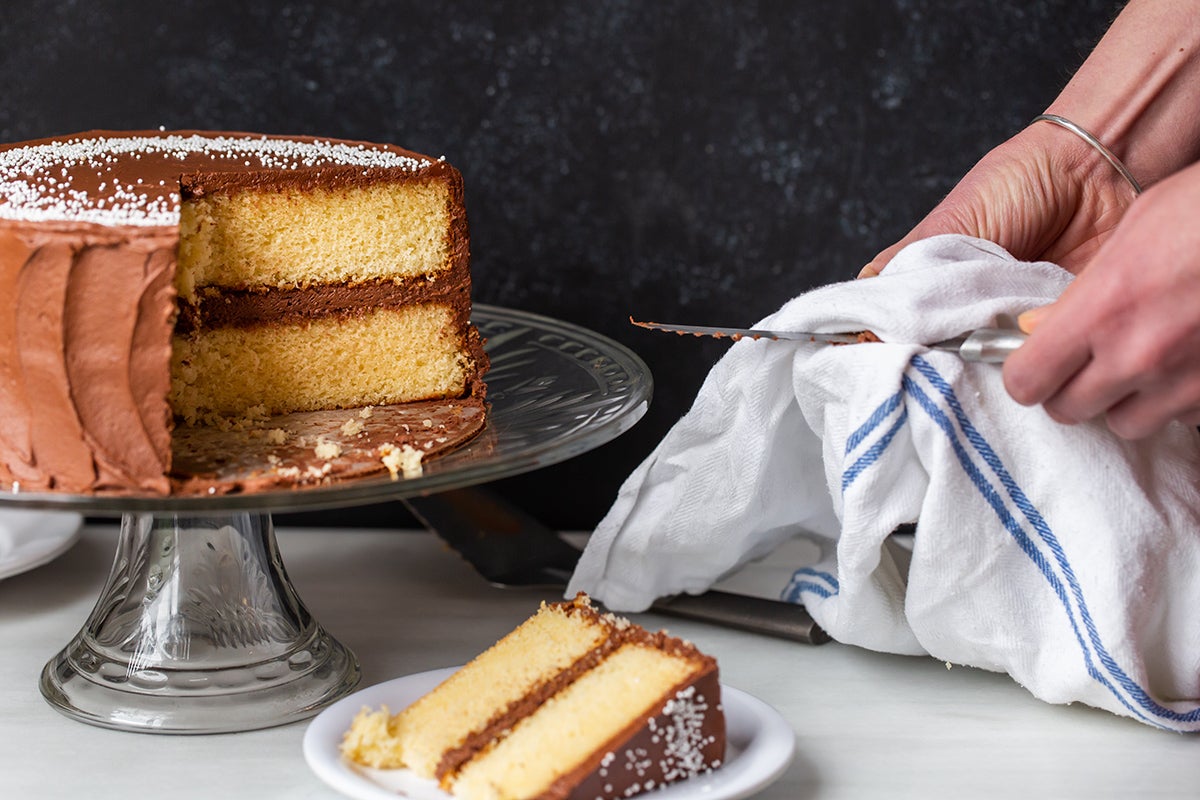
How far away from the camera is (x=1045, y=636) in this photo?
1.26 m

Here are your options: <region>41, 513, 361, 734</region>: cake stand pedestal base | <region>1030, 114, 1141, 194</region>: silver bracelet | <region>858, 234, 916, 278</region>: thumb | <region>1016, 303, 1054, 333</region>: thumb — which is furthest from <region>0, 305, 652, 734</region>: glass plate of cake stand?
<region>1030, 114, 1141, 194</region>: silver bracelet

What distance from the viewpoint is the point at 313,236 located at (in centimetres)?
147

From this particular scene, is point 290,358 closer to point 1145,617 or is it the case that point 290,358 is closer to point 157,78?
point 157,78

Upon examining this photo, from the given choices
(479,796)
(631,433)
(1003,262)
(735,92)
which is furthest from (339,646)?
(735,92)

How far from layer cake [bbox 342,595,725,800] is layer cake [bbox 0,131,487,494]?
0.72ft

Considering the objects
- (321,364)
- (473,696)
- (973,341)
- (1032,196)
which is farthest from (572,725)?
(1032,196)

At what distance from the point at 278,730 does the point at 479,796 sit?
1.05 feet

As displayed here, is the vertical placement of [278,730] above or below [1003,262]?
below

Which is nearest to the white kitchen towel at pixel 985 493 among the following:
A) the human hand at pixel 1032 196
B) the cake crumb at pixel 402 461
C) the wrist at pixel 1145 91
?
the human hand at pixel 1032 196

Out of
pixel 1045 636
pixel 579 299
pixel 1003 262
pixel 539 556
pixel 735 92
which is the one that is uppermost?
pixel 735 92

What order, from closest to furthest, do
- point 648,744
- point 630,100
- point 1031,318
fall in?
point 648,744 → point 1031,318 → point 630,100

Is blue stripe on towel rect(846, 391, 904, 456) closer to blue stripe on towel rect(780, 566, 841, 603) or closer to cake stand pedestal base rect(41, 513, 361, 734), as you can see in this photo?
blue stripe on towel rect(780, 566, 841, 603)

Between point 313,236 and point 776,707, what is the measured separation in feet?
2.31

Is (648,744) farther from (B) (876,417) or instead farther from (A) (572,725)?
(B) (876,417)
